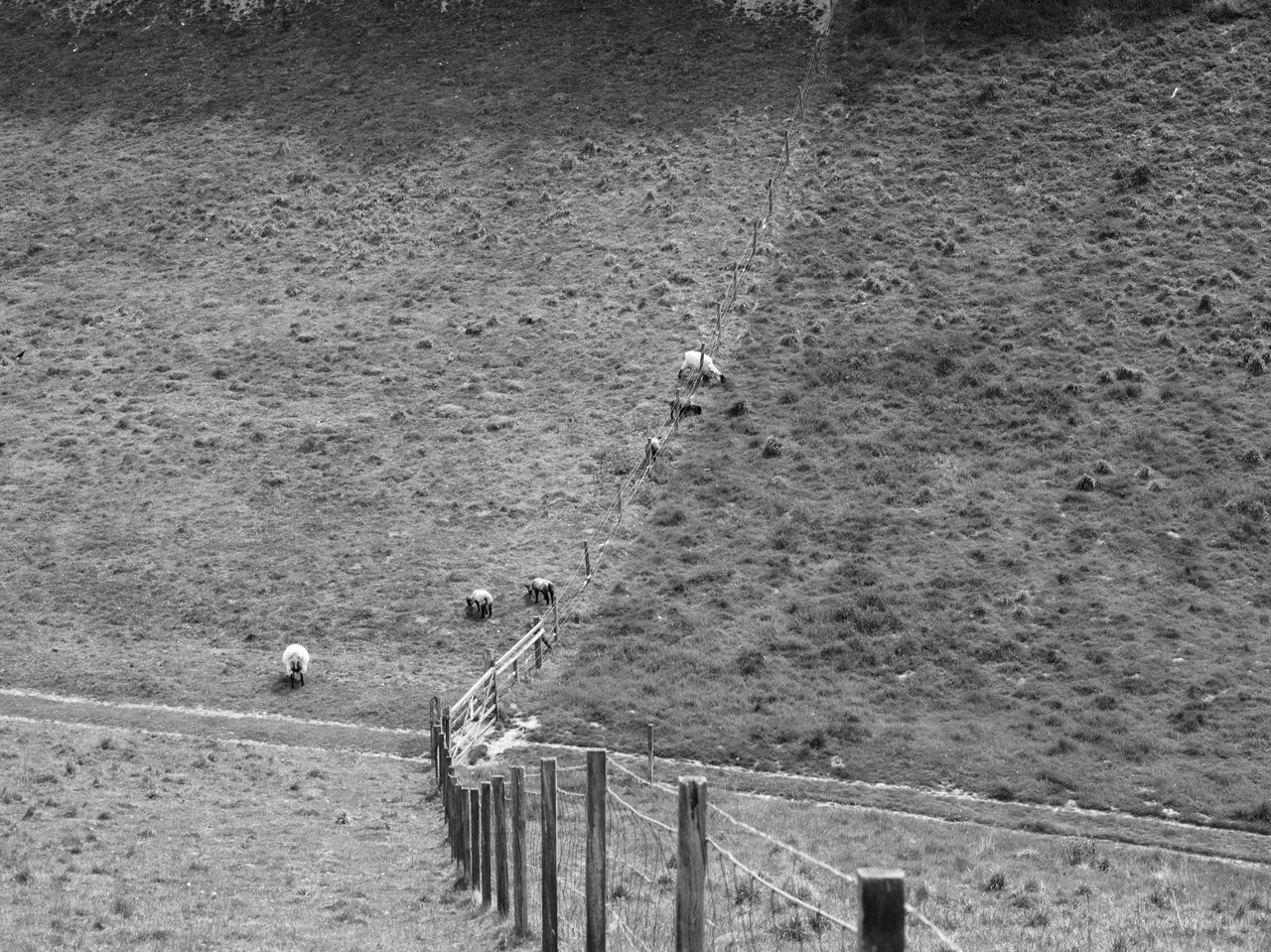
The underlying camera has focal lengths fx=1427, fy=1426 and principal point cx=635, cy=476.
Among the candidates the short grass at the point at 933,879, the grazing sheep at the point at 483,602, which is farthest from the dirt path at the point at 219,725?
the grazing sheep at the point at 483,602

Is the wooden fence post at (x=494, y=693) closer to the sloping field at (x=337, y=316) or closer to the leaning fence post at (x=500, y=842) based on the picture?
the sloping field at (x=337, y=316)

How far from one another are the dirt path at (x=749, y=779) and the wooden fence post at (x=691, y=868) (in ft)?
68.9

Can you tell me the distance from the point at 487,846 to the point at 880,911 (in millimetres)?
9517

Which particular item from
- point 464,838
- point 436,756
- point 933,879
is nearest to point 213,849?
point 464,838

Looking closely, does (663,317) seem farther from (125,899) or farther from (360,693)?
(125,899)

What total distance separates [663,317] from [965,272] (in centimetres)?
1283

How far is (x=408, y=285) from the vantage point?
6250 centimetres

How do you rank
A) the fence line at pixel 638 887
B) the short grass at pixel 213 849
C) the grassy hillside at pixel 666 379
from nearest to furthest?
the fence line at pixel 638 887 → the short grass at pixel 213 849 → the grassy hillside at pixel 666 379

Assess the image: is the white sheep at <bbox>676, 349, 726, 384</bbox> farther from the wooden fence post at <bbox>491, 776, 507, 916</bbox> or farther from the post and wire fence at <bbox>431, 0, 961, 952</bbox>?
the wooden fence post at <bbox>491, 776, 507, 916</bbox>

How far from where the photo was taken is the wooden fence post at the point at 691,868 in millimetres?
7777

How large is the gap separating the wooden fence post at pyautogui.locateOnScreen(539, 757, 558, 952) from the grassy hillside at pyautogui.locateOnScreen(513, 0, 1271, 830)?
21279 millimetres

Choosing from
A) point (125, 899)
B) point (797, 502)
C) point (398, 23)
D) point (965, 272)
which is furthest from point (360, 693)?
point (398, 23)

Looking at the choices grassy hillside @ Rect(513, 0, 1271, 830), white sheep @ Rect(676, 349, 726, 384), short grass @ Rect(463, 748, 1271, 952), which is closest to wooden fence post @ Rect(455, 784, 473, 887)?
short grass @ Rect(463, 748, 1271, 952)

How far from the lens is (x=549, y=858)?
1104cm
